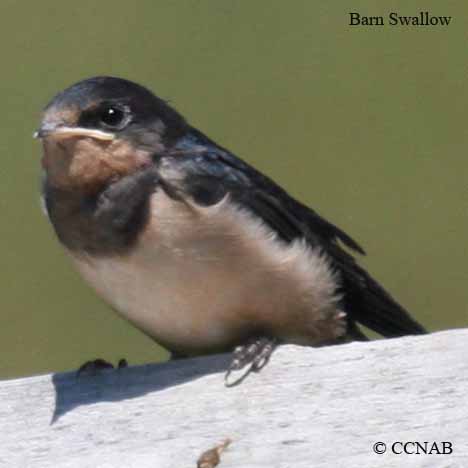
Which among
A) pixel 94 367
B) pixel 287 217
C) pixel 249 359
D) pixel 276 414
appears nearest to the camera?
pixel 276 414

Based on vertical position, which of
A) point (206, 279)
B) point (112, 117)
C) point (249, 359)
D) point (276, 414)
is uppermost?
point (112, 117)

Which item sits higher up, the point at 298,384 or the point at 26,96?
the point at 26,96

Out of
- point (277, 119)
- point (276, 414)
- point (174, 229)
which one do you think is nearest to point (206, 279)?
point (174, 229)

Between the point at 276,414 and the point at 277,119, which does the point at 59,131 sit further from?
the point at 277,119

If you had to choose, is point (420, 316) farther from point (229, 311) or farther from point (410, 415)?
point (410, 415)

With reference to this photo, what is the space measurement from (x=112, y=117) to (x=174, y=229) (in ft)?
0.92

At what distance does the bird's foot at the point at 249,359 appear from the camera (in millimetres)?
2719

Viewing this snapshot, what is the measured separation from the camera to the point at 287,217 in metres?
3.34

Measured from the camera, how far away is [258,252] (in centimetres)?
319

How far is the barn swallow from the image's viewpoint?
3098 millimetres

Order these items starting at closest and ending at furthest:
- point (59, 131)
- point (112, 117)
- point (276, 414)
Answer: point (276, 414) → point (59, 131) → point (112, 117)

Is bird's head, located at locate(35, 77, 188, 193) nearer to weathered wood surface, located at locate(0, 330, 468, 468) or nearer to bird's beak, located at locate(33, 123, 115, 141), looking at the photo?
bird's beak, located at locate(33, 123, 115, 141)

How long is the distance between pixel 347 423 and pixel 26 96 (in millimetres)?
2723

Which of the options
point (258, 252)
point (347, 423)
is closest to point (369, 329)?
point (258, 252)
